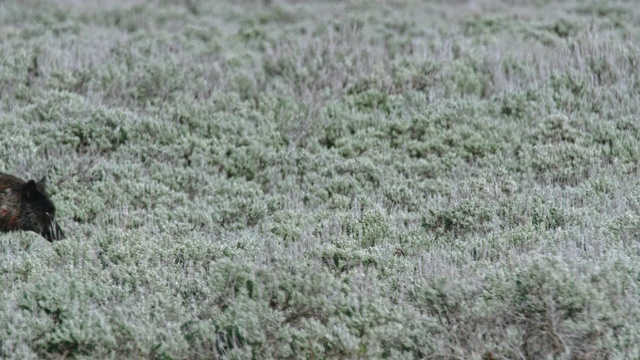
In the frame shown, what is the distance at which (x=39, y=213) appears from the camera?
785 centimetres

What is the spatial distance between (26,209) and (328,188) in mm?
3211

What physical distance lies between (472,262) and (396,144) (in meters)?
3.85

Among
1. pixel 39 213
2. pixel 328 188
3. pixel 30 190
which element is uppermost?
pixel 30 190

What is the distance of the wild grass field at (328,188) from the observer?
5.65 m

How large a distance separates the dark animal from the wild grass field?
0.12m

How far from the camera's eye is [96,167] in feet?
31.0

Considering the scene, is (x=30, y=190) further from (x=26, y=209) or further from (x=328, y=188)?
(x=328, y=188)

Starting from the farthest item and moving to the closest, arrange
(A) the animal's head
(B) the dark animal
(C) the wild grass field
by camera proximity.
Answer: (A) the animal's head → (B) the dark animal → (C) the wild grass field

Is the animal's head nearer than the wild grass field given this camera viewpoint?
No

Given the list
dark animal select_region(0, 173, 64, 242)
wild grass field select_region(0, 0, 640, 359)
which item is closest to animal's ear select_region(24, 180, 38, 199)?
dark animal select_region(0, 173, 64, 242)

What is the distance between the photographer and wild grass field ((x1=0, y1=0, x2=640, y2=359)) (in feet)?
18.5

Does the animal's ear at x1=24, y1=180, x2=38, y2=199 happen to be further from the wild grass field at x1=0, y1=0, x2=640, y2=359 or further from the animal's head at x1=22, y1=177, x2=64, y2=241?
the wild grass field at x1=0, y1=0, x2=640, y2=359

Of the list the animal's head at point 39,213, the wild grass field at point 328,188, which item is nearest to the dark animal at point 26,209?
the animal's head at point 39,213

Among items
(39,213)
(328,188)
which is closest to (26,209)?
(39,213)
